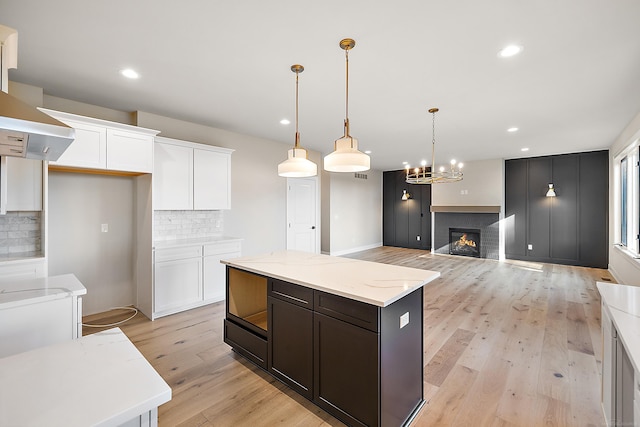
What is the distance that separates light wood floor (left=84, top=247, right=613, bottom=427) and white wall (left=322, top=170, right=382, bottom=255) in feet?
12.7

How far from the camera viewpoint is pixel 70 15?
2.01 m

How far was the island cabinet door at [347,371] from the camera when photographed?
1685 millimetres

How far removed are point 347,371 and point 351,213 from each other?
694cm

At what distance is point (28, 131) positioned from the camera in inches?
43.5

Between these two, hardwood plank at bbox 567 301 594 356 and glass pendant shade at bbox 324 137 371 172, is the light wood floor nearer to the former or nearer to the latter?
hardwood plank at bbox 567 301 594 356

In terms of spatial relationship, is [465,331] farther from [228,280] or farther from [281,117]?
[281,117]

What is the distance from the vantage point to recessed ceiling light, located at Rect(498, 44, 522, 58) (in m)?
2.35

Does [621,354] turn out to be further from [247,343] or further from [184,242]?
[184,242]

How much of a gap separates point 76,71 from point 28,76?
0.55 metres

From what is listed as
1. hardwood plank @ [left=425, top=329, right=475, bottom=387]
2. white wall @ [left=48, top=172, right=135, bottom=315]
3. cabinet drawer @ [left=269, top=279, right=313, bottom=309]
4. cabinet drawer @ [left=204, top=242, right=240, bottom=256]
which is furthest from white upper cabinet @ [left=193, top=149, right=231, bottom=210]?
hardwood plank @ [left=425, top=329, right=475, bottom=387]

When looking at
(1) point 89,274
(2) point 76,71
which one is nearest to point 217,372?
(1) point 89,274

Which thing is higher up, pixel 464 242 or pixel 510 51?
pixel 510 51

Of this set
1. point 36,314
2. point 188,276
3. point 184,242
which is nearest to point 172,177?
point 184,242

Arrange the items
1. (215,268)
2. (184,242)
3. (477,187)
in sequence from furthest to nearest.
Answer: (477,187) < (215,268) < (184,242)
